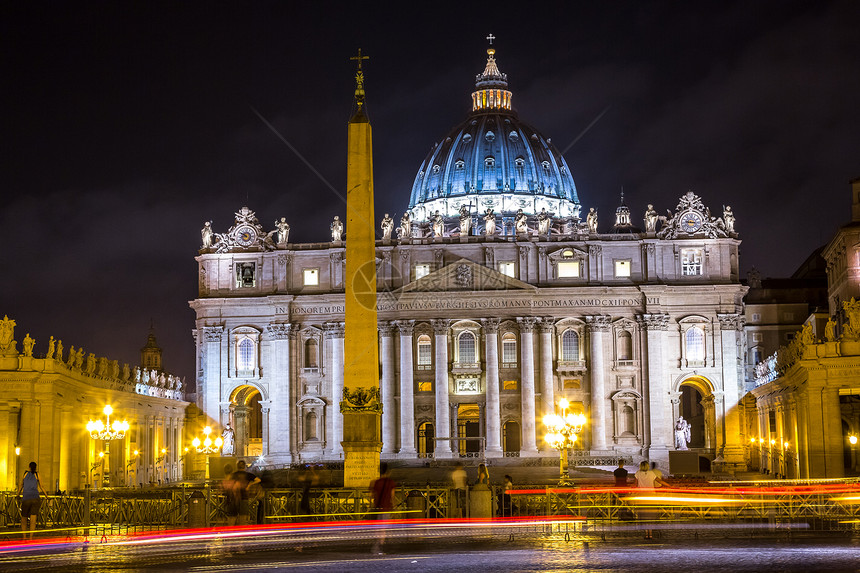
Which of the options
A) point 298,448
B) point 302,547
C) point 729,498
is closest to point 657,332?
point 298,448

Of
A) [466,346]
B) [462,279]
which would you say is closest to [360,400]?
[462,279]

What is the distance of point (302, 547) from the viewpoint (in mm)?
22281

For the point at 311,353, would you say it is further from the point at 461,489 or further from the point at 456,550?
the point at 456,550

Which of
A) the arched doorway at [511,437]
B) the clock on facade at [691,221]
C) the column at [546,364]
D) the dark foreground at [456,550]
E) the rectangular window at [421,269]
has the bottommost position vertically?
the dark foreground at [456,550]

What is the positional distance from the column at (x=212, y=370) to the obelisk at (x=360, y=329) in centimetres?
5380

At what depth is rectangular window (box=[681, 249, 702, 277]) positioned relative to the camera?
8231cm

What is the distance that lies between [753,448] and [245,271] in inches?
1428

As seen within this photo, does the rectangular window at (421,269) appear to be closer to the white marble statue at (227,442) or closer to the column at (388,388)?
the column at (388,388)

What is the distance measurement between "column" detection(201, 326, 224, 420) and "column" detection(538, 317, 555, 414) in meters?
22.1

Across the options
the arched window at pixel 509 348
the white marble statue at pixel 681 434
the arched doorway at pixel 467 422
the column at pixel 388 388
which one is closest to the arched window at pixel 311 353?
the column at pixel 388 388

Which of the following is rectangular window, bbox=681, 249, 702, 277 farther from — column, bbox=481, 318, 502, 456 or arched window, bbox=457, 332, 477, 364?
arched window, bbox=457, 332, 477, 364

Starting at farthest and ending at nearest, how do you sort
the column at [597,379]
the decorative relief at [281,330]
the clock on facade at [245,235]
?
the clock on facade at [245,235] < the decorative relief at [281,330] < the column at [597,379]

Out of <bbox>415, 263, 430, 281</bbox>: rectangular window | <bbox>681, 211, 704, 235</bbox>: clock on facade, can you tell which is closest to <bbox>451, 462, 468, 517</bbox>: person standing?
<bbox>415, 263, 430, 281</bbox>: rectangular window

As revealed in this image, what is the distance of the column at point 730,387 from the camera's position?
78.8m
